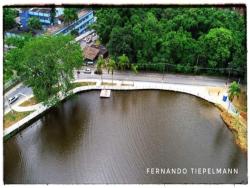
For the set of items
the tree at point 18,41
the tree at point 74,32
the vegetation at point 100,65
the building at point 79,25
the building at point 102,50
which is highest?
the building at point 79,25

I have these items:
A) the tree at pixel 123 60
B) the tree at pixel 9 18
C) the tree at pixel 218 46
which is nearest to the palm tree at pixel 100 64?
the tree at pixel 123 60

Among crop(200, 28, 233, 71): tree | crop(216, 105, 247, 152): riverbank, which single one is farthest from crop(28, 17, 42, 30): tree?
crop(216, 105, 247, 152): riverbank

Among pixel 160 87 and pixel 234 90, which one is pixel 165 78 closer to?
pixel 160 87

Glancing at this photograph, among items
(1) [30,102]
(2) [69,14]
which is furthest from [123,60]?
(2) [69,14]

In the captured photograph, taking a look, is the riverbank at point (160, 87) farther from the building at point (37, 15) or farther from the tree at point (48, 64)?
the building at point (37, 15)

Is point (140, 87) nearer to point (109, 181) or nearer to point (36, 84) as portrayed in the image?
point (36, 84)

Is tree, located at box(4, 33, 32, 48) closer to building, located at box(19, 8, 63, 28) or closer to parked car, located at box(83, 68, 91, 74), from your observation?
parked car, located at box(83, 68, 91, 74)
